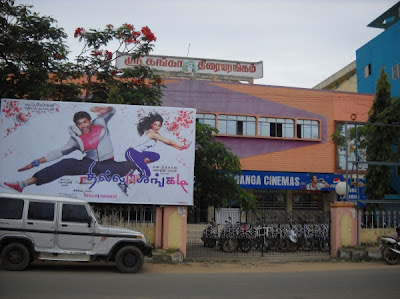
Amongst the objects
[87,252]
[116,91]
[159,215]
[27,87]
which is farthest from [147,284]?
[27,87]

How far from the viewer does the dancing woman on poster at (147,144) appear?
45.5ft

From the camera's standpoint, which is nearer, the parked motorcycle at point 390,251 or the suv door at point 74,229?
the suv door at point 74,229

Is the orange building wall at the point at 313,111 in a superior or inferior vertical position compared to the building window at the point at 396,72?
inferior

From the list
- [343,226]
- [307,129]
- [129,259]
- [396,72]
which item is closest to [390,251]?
[343,226]

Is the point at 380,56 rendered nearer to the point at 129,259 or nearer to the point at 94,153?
the point at 94,153

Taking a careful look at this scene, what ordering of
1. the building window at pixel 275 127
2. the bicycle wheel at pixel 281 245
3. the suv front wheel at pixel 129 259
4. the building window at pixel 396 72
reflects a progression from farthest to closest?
the building window at pixel 275 127 → the building window at pixel 396 72 → the bicycle wheel at pixel 281 245 → the suv front wheel at pixel 129 259

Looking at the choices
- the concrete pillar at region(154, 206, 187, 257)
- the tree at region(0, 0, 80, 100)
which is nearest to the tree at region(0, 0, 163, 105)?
the tree at region(0, 0, 80, 100)

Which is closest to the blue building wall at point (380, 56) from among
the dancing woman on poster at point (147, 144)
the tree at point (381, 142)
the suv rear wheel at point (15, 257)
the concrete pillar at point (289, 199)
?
the tree at point (381, 142)

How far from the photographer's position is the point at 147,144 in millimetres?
14047

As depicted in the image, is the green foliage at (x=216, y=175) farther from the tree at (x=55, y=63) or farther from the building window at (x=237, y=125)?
the building window at (x=237, y=125)

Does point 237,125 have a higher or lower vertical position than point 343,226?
higher

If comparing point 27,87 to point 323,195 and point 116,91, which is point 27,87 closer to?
point 116,91

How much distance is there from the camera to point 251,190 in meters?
30.2

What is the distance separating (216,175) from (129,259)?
258 inches
